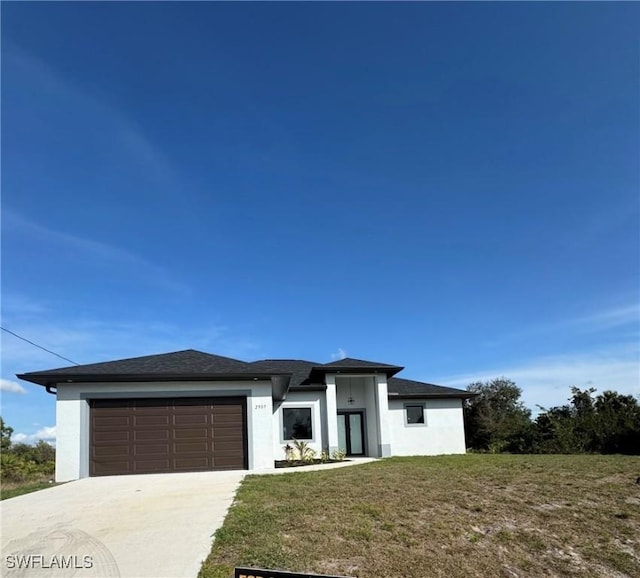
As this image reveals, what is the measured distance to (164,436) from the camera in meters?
15.2

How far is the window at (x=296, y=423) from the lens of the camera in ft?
69.0

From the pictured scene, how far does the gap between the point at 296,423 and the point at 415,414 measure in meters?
5.97

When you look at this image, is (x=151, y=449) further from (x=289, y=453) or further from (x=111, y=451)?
(x=289, y=453)

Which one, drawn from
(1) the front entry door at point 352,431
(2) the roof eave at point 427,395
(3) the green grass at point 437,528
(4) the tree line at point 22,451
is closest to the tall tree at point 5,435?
(4) the tree line at point 22,451

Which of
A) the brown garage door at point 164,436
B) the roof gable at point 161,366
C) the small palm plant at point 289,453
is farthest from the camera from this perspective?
the small palm plant at point 289,453

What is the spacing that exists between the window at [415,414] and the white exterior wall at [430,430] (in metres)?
0.16

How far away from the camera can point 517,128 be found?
47.1ft

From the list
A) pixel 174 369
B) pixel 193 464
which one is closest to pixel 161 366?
pixel 174 369

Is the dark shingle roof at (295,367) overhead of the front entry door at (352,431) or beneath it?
overhead

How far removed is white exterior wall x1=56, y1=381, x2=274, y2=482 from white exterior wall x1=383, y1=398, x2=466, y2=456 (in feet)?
27.2

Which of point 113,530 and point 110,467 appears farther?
point 110,467

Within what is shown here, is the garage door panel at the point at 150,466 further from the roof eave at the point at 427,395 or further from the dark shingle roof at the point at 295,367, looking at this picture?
the roof eave at the point at 427,395

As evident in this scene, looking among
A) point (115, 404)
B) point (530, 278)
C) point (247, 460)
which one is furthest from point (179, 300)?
point (530, 278)

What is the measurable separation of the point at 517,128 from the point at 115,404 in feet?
47.6
